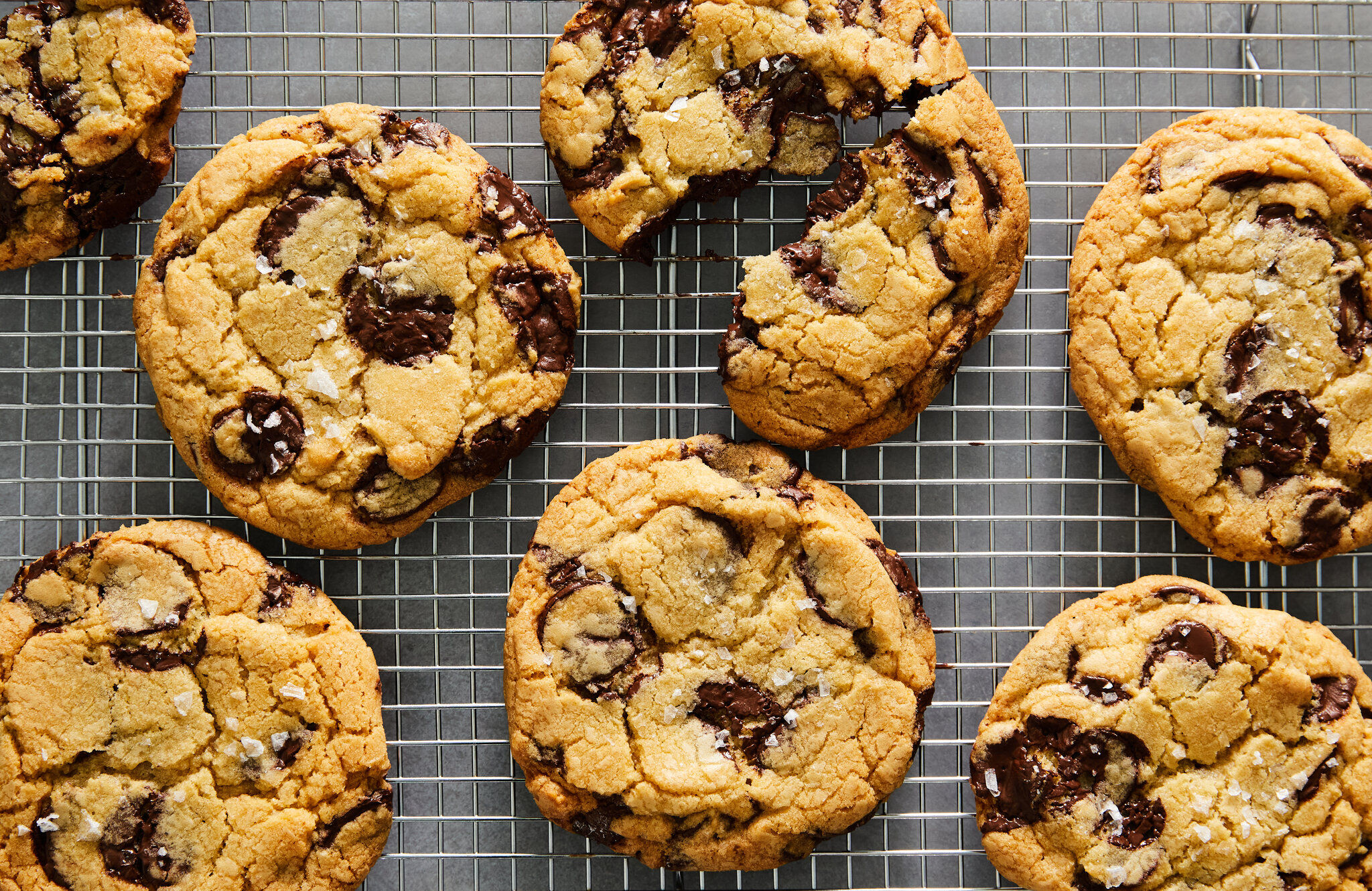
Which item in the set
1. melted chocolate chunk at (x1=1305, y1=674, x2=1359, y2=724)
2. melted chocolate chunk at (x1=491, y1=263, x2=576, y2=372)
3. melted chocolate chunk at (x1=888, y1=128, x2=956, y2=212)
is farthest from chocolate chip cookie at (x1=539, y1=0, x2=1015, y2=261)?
melted chocolate chunk at (x1=1305, y1=674, x2=1359, y2=724)

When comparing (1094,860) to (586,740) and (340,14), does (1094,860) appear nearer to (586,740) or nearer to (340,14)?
(586,740)

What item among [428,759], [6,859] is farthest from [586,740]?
[6,859]

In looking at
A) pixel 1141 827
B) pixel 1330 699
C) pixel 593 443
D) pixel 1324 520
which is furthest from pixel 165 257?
pixel 1330 699

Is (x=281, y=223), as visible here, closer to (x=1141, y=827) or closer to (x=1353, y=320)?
(x=1141, y=827)

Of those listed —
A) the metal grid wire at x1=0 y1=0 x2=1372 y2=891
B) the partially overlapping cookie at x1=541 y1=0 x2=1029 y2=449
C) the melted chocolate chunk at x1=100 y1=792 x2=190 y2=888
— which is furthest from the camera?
the metal grid wire at x1=0 y1=0 x2=1372 y2=891

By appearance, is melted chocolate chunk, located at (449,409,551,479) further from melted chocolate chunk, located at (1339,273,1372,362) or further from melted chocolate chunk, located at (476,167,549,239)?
melted chocolate chunk, located at (1339,273,1372,362)

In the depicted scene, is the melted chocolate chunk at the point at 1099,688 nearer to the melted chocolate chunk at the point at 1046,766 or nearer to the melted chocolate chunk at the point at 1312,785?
the melted chocolate chunk at the point at 1046,766

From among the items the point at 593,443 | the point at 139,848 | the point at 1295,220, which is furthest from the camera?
the point at 593,443

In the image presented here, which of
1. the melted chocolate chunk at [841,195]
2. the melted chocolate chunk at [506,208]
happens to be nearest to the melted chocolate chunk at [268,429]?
the melted chocolate chunk at [506,208]
